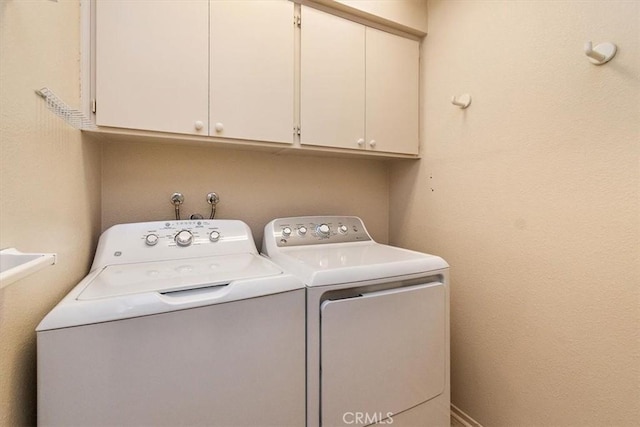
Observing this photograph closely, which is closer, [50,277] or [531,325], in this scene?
[50,277]

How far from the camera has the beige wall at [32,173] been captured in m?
0.64

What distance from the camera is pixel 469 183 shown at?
1495 mm

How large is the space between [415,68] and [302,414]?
1.90 metres

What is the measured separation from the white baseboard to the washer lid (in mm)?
1348

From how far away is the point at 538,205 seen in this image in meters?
1.21

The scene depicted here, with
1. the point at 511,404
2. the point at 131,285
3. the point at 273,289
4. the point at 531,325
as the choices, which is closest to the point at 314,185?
the point at 273,289

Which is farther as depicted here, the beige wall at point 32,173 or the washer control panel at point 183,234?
the washer control panel at point 183,234

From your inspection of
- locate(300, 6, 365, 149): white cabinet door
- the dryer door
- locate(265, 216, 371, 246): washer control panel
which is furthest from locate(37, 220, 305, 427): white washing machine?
locate(300, 6, 365, 149): white cabinet door

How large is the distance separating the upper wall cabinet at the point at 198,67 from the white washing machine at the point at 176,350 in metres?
0.64

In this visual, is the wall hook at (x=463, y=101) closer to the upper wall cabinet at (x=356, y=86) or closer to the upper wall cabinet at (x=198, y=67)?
the upper wall cabinet at (x=356, y=86)

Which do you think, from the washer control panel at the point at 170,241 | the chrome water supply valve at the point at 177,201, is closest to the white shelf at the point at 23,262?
the washer control panel at the point at 170,241

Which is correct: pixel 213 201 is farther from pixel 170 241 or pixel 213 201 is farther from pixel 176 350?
pixel 176 350

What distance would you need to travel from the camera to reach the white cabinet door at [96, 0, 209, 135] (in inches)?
43.2

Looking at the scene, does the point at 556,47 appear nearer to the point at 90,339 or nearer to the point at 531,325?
the point at 531,325
